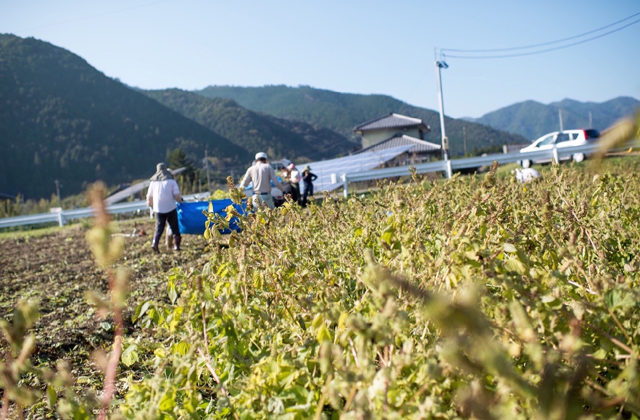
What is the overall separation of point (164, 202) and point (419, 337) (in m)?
7.15

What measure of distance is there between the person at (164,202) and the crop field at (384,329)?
449 centimetres

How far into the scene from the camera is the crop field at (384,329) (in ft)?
3.17

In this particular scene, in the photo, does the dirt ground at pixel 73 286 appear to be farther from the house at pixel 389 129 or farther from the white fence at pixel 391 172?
the house at pixel 389 129

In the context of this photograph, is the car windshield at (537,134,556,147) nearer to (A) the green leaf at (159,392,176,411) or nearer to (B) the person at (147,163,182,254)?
(B) the person at (147,163,182,254)

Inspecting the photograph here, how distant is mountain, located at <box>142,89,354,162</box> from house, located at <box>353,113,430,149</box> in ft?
165

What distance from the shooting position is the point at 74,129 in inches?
3339

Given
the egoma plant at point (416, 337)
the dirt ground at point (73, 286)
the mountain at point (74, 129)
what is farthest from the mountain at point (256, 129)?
the egoma plant at point (416, 337)

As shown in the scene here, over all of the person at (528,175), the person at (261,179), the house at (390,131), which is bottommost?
the person at (528,175)

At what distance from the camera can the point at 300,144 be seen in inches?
5182

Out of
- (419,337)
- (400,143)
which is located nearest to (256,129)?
(400,143)

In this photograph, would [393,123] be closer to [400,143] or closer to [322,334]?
[400,143]

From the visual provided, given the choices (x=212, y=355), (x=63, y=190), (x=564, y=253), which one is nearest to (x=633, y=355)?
(x=564, y=253)

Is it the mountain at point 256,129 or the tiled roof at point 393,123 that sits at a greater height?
the mountain at point 256,129

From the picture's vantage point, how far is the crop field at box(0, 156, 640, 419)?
97 centimetres
